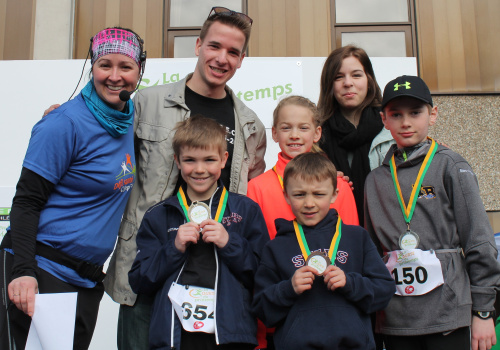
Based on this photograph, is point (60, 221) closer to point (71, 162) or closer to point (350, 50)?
point (71, 162)

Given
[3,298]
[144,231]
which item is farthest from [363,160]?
[3,298]

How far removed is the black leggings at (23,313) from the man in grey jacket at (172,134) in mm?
177

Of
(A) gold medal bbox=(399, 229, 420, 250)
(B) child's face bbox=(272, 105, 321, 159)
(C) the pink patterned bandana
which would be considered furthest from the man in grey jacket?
(A) gold medal bbox=(399, 229, 420, 250)

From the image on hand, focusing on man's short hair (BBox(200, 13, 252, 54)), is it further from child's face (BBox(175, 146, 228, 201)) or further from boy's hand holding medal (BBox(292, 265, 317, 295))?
boy's hand holding medal (BBox(292, 265, 317, 295))

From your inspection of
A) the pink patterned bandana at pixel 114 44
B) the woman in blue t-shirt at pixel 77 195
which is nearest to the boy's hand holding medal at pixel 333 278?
the woman in blue t-shirt at pixel 77 195

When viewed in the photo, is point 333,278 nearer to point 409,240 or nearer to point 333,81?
point 409,240

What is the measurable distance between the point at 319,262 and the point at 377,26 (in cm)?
524

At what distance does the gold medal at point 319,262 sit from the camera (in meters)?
1.71

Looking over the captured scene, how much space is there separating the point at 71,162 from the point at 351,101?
1.63 metres

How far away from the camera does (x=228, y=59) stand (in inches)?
94.3

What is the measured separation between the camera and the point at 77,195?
2.01m

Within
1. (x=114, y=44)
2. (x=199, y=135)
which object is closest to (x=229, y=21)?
(x=114, y=44)

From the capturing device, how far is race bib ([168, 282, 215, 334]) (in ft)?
6.00

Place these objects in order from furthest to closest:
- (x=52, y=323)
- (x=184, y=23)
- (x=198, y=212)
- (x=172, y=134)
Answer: (x=184, y=23) → (x=172, y=134) → (x=198, y=212) → (x=52, y=323)
